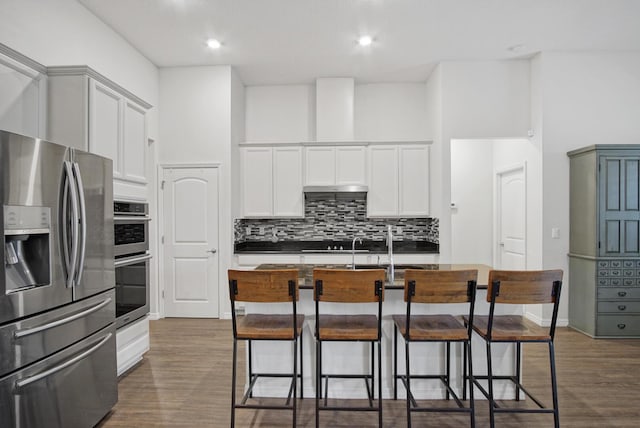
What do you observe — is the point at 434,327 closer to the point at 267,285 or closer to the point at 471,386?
the point at 471,386

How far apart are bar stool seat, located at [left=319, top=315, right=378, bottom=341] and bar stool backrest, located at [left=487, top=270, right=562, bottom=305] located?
752 millimetres

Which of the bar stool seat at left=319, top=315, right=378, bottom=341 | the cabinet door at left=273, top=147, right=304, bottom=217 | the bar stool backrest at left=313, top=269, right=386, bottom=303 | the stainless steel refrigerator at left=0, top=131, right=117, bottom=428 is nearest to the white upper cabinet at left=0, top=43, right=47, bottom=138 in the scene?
the stainless steel refrigerator at left=0, top=131, right=117, bottom=428

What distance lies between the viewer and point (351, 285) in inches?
87.4

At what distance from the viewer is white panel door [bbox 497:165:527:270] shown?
502 centimetres

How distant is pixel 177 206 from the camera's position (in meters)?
4.94

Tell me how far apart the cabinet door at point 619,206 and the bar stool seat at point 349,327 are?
10.7ft

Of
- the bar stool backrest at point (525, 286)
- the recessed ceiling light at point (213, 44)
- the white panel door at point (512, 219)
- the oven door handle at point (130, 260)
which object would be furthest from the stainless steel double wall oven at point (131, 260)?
the white panel door at point (512, 219)

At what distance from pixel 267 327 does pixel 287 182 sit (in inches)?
125

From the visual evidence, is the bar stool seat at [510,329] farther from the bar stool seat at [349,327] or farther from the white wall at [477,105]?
the white wall at [477,105]

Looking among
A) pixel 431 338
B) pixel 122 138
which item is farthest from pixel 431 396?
pixel 122 138

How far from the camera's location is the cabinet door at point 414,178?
5227mm

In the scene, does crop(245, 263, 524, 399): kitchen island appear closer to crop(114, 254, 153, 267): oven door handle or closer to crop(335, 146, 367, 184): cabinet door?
crop(114, 254, 153, 267): oven door handle

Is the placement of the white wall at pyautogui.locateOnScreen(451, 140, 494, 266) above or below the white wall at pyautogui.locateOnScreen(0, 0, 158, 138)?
below

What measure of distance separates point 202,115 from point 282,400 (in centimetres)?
374
